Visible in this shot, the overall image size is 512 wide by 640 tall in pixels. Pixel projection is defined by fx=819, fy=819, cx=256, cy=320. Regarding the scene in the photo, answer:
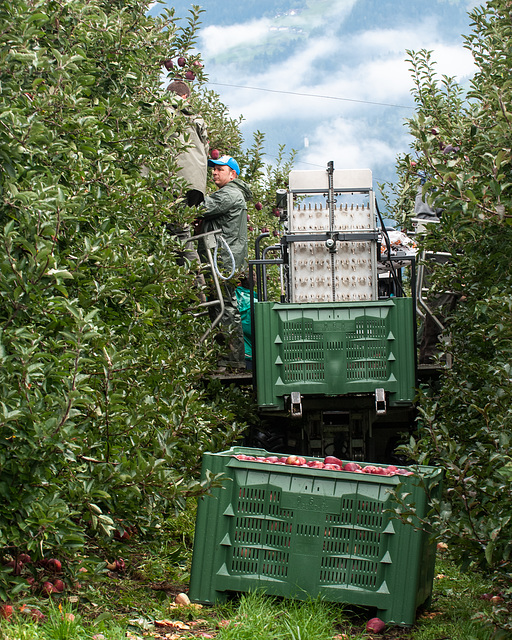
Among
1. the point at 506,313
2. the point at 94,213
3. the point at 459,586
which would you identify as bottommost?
the point at 459,586

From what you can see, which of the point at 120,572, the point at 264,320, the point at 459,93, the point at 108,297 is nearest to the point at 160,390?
the point at 108,297

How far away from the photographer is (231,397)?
693 cm

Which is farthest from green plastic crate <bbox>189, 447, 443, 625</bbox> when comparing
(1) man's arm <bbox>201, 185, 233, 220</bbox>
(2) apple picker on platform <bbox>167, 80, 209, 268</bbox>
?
(1) man's arm <bbox>201, 185, 233, 220</bbox>

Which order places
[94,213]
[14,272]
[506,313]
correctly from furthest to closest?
[94,213], [506,313], [14,272]

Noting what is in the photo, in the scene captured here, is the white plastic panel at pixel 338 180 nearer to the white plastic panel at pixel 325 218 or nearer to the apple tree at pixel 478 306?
the white plastic panel at pixel 325 218

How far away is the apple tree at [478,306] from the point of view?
10.5ft

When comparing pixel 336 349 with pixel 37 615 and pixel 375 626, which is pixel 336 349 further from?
pixel 37 615

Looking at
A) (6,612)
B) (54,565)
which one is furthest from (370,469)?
(6,612)

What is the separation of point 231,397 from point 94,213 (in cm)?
295

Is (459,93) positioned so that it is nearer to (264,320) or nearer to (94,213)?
(264,320)

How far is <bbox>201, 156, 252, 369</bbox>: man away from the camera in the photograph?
25.1ft

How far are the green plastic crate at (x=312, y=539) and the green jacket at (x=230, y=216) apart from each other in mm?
3947

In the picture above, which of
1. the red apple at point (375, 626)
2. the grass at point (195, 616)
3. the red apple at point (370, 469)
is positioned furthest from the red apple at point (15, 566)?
the red apple at point (370, 469)

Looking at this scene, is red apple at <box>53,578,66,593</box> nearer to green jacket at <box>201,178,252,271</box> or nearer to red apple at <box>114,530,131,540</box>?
red apple at <box>114,530,131,540</box>
